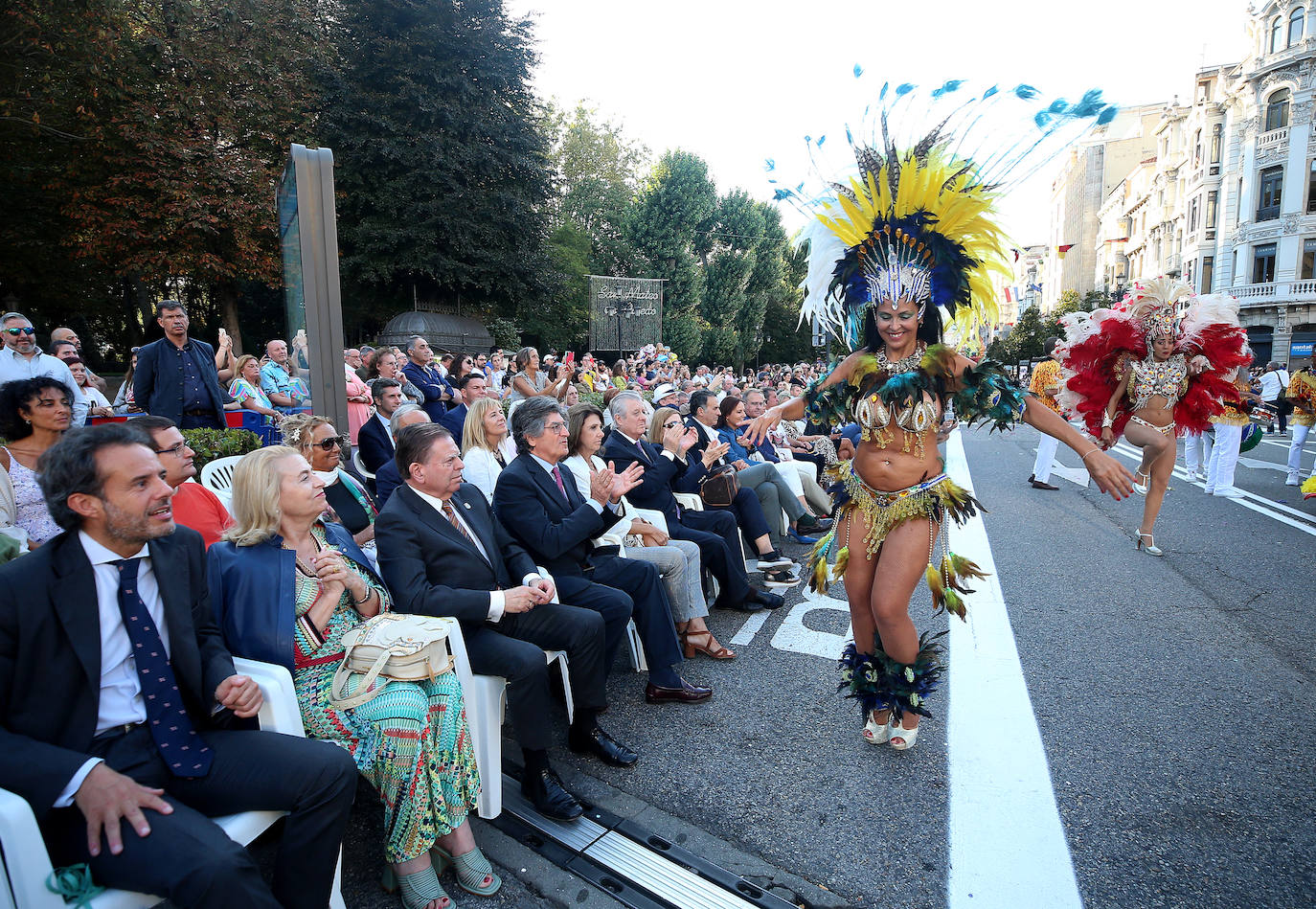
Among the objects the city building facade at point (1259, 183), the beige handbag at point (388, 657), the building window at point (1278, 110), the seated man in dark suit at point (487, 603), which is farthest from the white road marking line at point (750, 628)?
the building window at point (1278, 110)

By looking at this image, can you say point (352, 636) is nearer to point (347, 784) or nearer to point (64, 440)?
point (347, 784)

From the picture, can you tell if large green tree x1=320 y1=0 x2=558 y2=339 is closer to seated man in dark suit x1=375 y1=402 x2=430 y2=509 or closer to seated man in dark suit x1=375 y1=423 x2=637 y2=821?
seated man in dark suit x1=375 y1=402 x2=430 y2=509

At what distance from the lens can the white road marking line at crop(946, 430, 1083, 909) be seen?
91.4 inches

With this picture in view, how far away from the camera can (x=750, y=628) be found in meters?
4.69

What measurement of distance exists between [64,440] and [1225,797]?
4266 mm

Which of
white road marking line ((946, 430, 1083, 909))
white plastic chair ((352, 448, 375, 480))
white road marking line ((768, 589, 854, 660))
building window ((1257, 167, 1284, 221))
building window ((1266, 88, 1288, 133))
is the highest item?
building window ((1266, 88, 1288, 133))

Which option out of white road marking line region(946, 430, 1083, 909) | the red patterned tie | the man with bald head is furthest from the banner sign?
white road marking line region(946, 430, 1083, 909)

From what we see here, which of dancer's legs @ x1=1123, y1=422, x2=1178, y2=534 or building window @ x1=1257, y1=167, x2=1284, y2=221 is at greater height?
building window @ x1=1257, y1=167, x2=1284, y2=221

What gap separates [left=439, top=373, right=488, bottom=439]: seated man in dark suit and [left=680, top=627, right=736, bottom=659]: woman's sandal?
91.5 inches

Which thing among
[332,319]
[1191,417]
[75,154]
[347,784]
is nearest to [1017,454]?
[1191,417]

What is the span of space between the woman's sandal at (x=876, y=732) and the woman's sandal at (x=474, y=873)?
1.74 meters

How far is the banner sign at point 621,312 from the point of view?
82.8 ft

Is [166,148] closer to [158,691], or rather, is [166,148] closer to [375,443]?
[375,443]

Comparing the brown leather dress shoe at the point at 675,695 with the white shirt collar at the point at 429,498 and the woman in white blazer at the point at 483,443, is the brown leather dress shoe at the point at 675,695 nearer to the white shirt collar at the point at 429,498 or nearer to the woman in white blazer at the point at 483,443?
the white shirt collar at the point at 429,498
